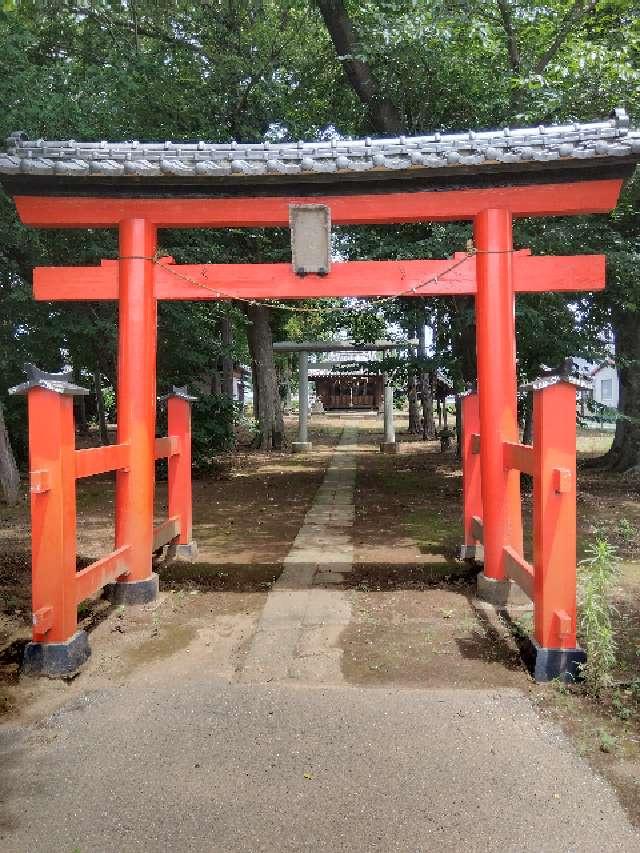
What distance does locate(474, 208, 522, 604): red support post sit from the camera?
539cm

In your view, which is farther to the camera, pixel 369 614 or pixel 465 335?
pixel 465 335

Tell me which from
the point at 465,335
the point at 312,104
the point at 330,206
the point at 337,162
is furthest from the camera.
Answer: the point at 312,104

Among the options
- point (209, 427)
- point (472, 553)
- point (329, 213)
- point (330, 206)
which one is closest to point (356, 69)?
point (330, 206)

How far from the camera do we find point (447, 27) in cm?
916

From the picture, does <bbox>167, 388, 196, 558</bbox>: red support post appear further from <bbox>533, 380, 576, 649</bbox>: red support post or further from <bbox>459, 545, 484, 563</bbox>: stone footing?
<bbox>533, 380, 576, 649</bbox>: red support post

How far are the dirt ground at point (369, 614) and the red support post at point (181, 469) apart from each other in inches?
16.1

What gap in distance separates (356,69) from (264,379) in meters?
10.5

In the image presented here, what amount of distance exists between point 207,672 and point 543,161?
464 cm

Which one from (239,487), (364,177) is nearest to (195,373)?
(239,487)

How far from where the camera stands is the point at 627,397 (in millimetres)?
13273

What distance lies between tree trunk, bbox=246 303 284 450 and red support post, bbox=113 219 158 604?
13752 mm

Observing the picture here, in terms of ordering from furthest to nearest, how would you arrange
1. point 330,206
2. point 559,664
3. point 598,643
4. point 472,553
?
1. point 472,553
2. point 330,206
3. point 559,664
4. point 598,643

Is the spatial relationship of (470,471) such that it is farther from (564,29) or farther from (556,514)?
(564,29)

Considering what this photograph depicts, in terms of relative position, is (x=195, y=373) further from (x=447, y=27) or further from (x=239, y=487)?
(x=447, y=27)
